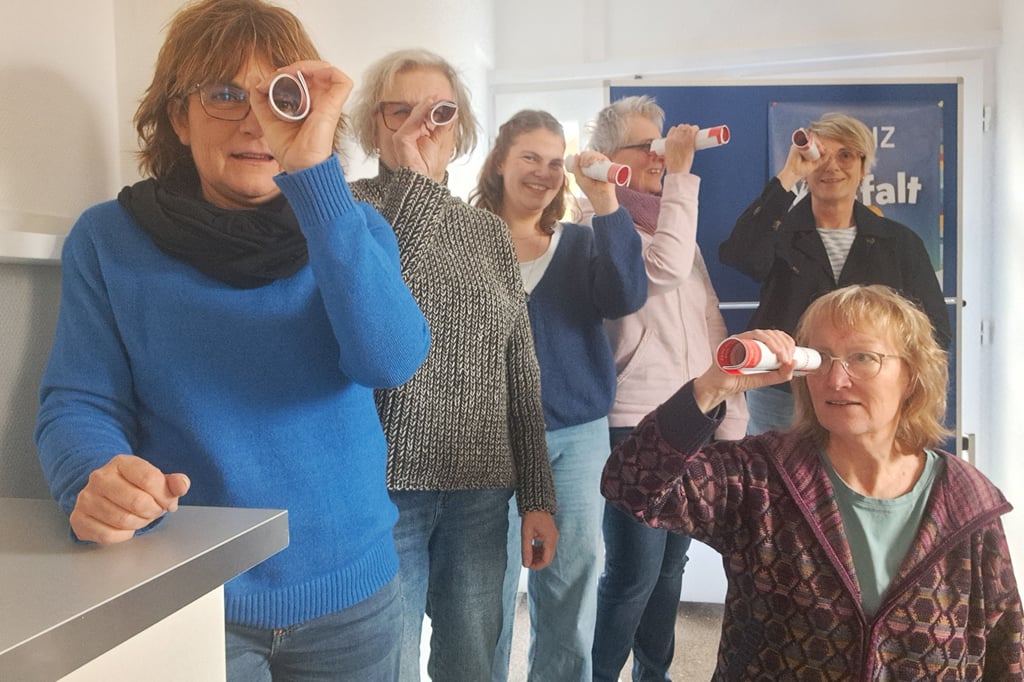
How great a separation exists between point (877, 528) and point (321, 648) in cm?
73

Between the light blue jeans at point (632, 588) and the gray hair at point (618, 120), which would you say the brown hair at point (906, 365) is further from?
the gray hair at point (618, 120)

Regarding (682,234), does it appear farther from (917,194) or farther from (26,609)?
(26,609)

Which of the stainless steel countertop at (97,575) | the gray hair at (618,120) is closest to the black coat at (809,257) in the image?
the gray hair at (618,120)

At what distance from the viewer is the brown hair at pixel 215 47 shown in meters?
0.84

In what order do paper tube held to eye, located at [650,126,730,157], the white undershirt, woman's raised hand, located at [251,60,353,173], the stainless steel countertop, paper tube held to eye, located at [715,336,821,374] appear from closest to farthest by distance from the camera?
the stainless steel countertop → woman's raised hand, located at [251,60,353,173] → paper tube held to eye, located at [715,336,821,374] → the white undershirt → paper tube held to eye, located at [650,126,730,157]

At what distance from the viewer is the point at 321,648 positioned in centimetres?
84

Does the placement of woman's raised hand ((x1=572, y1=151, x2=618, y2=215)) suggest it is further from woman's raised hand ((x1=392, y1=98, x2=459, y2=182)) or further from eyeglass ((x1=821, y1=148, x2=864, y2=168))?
eyeglass ((x1=821, y1=148, x2=864, y2=168))

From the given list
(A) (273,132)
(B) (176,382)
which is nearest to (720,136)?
(A) (273,132)

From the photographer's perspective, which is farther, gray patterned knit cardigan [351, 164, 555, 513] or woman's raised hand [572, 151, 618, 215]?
woman's raised hand [572, 151, 618, 215]

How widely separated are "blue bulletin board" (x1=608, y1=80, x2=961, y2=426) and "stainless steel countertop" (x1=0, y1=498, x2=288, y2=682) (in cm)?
134

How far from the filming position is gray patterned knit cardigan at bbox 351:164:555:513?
1116mm

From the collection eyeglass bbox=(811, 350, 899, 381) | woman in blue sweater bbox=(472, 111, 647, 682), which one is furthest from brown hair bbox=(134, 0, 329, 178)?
eyeglass bbox=(811, 350, 899, 381)

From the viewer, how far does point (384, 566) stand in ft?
2.93

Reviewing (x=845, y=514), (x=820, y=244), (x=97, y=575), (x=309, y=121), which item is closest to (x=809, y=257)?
(x=820, y=244)
